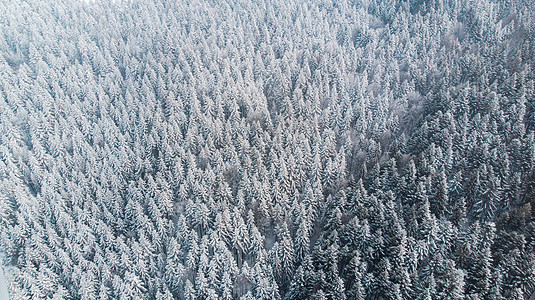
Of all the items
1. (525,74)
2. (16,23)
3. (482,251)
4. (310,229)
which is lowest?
(310,229)

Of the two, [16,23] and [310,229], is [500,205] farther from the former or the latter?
[16,23]

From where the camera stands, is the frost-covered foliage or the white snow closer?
the frost-covered foliage

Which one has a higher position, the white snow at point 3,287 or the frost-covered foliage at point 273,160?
the frost-covered foliage at point 273,160

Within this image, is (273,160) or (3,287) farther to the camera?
(273,160)

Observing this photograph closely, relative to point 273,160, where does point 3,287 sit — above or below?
below

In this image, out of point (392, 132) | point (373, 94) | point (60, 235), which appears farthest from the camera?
point (373, 94)

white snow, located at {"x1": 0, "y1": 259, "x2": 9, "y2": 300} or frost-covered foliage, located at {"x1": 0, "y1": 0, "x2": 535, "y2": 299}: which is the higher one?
frost-covered foliage, located at {"x1": 0, "y1": 0, "x2": 535, "y2": 299}

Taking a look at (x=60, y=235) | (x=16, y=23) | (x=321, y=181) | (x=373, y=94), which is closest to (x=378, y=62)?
(x=373, y=94)

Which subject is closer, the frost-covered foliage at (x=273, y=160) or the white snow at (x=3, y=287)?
the frost-covered foliage at (x=273, y=160)
